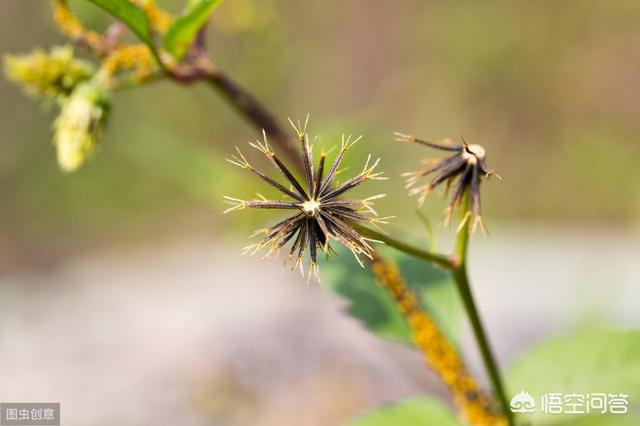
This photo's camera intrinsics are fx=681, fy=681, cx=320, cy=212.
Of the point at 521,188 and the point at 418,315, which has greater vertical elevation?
the point at 521,188

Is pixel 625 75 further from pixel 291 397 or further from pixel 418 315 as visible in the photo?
pixel 418 315

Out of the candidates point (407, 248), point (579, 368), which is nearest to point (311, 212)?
point (407, 248)

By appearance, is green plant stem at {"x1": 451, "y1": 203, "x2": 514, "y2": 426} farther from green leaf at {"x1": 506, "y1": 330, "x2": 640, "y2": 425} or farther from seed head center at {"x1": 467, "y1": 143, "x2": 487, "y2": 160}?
green leaf at {"x1": 506, "y1": 330, "x2": 640, "y2": 425}

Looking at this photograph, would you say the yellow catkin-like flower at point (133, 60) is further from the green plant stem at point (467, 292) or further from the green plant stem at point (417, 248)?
the green plant stem at point (467, 292)

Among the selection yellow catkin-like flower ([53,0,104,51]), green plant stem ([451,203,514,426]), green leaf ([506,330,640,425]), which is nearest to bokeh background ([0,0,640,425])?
yellow catkin-like flower ([53,0,104,51])

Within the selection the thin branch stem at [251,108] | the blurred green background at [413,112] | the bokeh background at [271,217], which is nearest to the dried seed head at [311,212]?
the thin branch stem at [251,108]

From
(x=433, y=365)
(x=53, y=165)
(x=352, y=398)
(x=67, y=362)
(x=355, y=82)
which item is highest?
(x=355, y=82)

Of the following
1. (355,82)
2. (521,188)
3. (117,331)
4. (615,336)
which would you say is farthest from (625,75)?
(615,336)
